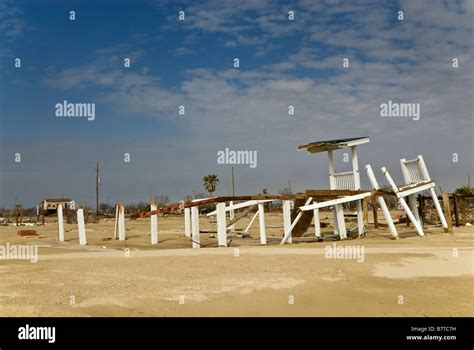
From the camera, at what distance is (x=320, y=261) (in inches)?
462

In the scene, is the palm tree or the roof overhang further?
the palm tree

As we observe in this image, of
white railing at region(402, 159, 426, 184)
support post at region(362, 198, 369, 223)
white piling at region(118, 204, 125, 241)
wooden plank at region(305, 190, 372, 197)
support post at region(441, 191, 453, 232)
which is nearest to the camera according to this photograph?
wooden plank at region(305, 190, 372, 197)

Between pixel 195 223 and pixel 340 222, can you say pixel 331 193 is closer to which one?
pixel 340 222

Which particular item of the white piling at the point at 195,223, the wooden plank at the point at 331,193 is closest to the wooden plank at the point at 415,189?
the wooden plank at the point at 331,193

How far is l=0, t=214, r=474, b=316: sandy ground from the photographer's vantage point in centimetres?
689

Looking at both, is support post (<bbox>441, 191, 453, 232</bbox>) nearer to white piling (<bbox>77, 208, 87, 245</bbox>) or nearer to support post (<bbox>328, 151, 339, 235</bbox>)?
support post (<bbox>328, 151, 339, 235</bbox>)

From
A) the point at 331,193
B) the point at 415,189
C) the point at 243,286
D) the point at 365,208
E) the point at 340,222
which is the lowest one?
the point at 243,286

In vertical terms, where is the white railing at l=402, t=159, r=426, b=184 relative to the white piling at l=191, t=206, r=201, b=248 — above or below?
above

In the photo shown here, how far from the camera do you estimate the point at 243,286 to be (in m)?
8.43

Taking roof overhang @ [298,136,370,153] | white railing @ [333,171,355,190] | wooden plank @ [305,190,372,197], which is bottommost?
wooden plank @ [305,190,372,197]

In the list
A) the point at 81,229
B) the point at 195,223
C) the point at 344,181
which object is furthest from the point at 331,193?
the point at 81,229

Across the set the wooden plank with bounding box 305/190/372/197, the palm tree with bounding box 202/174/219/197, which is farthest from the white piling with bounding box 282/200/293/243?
the palm tree with bounding box 202/174/219/197

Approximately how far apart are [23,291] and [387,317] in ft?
20.5

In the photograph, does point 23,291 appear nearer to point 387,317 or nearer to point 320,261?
point 387,317
